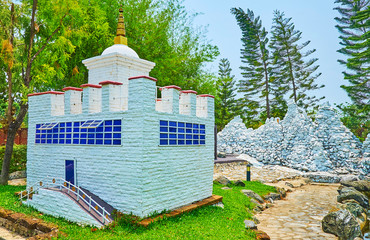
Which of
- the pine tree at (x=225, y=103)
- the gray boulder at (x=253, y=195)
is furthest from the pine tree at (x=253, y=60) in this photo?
the gray boulder at (x=253, y=195)

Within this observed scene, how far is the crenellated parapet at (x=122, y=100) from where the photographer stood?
335 inches

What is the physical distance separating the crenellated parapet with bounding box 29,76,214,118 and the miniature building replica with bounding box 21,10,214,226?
0.03 m

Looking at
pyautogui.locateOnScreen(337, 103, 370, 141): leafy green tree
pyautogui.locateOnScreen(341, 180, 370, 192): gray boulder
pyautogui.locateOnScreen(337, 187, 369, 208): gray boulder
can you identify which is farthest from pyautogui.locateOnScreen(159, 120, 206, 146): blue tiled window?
pyautogui.locateOnScreen(337, 103, 370, 141): leafy green tree

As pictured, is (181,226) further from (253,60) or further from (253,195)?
(253,60)

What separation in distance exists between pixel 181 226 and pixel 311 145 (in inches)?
711

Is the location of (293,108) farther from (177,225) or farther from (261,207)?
(177,225)

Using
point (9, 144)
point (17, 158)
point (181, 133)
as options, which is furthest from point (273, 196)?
point (17, 158)

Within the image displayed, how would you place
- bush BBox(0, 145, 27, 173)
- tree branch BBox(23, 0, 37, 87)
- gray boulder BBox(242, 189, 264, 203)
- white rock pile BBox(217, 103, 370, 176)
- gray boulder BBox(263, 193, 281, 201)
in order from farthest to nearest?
white rock pile BBox(217, 103, 370, 176) < bush BBox(0, 145, 27, 173) < tree branch BBox(23, 0, 37, 87) < gray boulder BBox(263, 193, 281, 201) < gray boulder BBox(242, 189, 264, 203)

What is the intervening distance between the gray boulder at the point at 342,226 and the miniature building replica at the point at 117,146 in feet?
15.0

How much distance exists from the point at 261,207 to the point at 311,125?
13.9m

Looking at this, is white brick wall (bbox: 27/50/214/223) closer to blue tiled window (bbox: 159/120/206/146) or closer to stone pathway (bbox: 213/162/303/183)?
blue tiled window (bbox: 159/120/206/146)

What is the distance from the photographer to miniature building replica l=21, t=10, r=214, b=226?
27.8 ft

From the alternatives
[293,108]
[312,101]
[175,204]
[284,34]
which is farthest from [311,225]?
[284,34]

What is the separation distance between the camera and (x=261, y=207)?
12.7 metres
